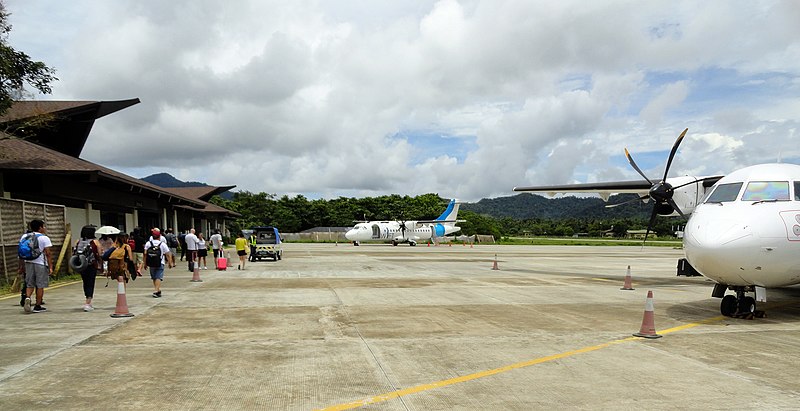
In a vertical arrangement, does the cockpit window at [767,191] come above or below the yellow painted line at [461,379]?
above

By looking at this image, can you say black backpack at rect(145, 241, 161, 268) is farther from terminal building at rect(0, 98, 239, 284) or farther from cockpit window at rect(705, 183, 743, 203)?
cockpit window at rect(705, 183, 743, 203)

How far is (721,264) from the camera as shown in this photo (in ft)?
30.9

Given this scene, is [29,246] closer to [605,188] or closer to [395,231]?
[605,188]

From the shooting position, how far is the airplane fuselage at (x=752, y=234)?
30.4 ft

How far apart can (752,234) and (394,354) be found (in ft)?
21.5

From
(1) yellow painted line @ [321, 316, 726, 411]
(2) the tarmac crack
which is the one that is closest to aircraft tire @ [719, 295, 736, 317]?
(1) yellow painted line @ [321, 316, 726, 411]

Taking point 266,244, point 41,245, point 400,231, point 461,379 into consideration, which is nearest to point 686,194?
point 461,379

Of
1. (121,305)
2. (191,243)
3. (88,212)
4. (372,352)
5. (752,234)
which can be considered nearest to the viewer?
(372,352)

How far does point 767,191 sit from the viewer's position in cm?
1020

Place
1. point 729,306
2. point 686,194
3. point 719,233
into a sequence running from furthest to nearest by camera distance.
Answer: point 686,194
point 729,306
point 719,233

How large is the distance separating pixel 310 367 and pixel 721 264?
727 centimetres

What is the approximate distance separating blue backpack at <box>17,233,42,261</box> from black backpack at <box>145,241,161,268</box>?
9.70 feet

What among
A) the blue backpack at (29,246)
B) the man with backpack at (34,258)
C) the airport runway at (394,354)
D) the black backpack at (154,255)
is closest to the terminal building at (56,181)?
the airport runway at (394,354)

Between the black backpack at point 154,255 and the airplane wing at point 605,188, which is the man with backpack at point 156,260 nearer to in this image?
the black backpack at point 154,255
